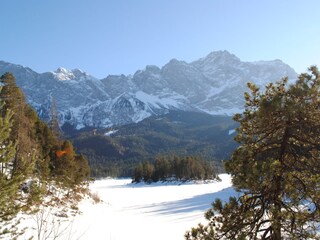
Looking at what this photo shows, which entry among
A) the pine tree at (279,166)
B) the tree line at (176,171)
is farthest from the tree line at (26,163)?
the tree line at (176,171)

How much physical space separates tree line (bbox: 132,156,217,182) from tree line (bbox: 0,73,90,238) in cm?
6267

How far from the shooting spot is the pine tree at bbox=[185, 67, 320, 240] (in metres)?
7.12

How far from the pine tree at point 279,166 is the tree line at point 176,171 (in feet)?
363

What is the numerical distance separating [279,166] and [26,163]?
21.6 ft

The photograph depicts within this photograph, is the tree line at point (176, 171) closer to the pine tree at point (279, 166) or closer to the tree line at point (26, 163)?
the tree line at point (26, 163)

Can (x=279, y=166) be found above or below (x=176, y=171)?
above

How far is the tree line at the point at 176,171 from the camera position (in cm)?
11762

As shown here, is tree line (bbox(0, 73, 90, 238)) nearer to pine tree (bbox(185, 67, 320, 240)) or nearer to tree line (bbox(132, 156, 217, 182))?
pine tree (bbox(185, 67, 320, 240))

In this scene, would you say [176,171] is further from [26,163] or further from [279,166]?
[279,166]

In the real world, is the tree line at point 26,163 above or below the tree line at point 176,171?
above

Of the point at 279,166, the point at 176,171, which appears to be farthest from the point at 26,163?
the point at 176,171

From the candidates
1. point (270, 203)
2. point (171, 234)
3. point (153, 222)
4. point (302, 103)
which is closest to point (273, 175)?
point (270, 203)

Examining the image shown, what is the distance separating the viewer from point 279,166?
7.25 meters

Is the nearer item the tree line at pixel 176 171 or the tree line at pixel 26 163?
the tree line at pixel 26 163
